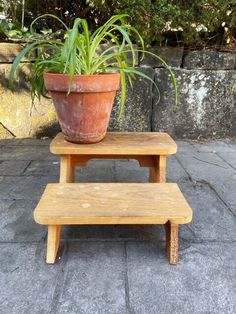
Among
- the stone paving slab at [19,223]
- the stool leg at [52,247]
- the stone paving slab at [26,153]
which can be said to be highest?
the stool leg at [52,247]

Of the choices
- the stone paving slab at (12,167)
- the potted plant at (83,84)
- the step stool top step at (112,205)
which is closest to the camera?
the step stool top step at (112,205)

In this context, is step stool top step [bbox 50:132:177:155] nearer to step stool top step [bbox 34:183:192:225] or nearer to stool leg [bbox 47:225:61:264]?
step stool top step [bbox 34:183:192:225]

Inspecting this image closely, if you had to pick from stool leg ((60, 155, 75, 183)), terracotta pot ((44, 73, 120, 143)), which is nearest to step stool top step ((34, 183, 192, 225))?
stool leg ((60, 155, 75, 183))

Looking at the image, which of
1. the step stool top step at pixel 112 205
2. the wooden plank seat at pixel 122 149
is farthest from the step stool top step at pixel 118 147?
the step stool top step at pixel 112 205

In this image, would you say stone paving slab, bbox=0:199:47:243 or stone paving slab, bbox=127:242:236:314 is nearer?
stone paving slab, bbox=127:242:236:314

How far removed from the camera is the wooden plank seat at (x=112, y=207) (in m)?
1.26

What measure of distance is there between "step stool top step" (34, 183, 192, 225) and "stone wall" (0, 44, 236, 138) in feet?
6.22

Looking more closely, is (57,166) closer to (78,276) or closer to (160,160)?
(160,160)

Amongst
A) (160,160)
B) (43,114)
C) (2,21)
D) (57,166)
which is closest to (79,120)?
(160,160)

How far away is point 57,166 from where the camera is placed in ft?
8.64

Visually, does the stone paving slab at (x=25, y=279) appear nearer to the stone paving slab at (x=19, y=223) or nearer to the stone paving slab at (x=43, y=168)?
the stone paving slab at (x=19, y=223)

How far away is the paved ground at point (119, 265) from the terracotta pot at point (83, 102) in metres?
0.53

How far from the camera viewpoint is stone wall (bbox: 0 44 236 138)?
323 cm

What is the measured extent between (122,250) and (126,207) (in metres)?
0.28
